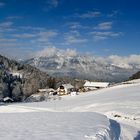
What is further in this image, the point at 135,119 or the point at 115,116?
the point at 115,116

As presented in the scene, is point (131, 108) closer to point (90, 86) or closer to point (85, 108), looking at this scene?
point (85, 108)

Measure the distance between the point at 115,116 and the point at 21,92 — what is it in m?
160

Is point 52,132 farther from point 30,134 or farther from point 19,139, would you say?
point 19,139

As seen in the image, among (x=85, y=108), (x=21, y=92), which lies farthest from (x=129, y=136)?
(x=21, y=92)

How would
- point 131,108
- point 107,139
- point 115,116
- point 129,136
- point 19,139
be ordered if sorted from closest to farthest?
point 19,139, point 107,139, point 129,136, point 115,116, point 131,108

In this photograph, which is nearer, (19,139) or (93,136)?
(19,139)

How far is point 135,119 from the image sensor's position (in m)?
34.1

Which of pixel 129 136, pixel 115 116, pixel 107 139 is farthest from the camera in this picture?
pixel 115 116

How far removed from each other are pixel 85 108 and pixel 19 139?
34.5m

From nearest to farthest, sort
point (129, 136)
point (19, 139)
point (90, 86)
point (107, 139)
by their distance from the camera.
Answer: point (19, 139) < point (107, 139) < point (129, 136) < point (90, 86)

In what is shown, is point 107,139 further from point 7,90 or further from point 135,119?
point 7,90

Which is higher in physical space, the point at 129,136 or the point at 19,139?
the point at 19,139

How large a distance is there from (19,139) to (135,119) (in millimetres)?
21530

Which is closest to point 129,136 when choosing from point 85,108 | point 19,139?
point 19,139
